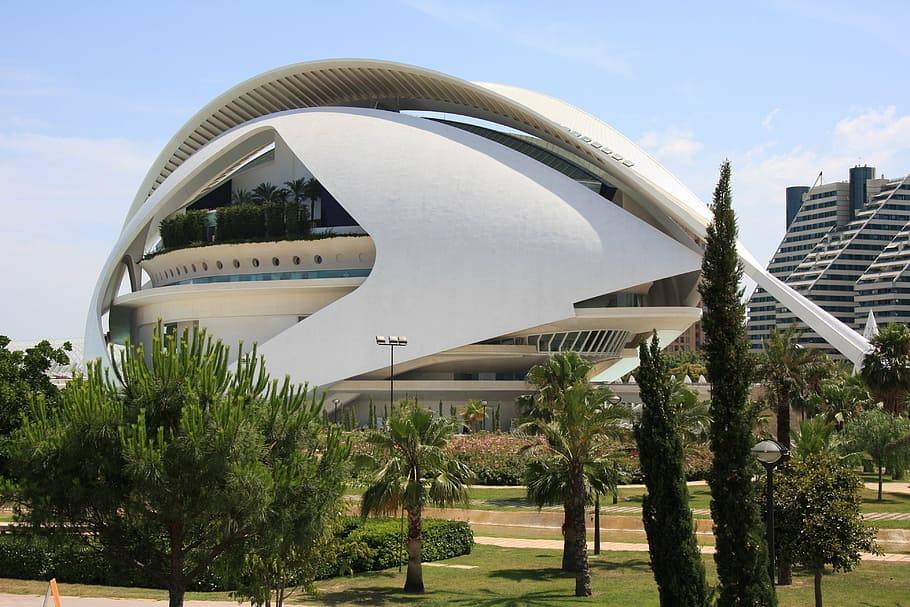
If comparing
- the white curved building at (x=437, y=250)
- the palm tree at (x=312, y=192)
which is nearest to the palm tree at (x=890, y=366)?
the white curved building at (x=437, y=250)

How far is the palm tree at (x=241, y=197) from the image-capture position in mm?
57125

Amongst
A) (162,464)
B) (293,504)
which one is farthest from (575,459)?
(162,464)

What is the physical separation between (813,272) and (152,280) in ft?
317

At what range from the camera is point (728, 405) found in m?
16.1

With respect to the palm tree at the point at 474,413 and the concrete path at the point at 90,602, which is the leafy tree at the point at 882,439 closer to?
the palm tree at the point at 474,413

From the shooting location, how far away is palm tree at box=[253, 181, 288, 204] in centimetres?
5606

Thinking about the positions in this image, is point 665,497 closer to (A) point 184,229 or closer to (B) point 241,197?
(A) point 184,229

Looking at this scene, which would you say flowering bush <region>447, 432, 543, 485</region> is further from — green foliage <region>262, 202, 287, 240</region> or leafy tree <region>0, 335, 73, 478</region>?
green foliage <region>262, 202, 287, 240</region>

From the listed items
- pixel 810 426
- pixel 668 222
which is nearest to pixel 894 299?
pixel 668 222

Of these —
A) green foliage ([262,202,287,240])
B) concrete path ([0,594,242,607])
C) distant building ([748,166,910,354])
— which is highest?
distant building ([748,166,910,354])

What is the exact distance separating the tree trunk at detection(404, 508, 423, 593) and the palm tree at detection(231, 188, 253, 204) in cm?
3676

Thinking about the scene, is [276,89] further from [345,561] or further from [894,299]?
[894,299]

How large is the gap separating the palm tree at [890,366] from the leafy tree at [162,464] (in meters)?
31.6

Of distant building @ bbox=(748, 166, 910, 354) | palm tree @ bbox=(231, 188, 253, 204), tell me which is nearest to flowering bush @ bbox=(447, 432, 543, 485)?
palm tree @ bbox=(231, 188, 253, 204)
